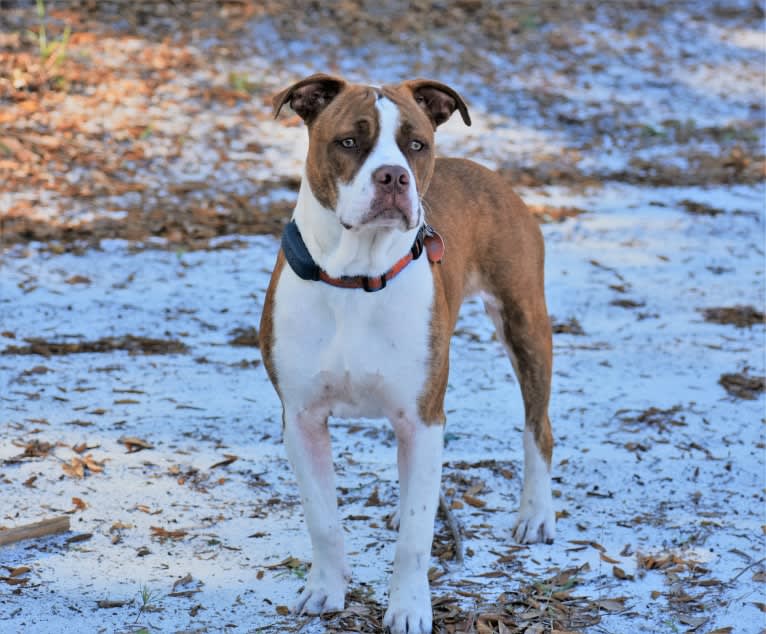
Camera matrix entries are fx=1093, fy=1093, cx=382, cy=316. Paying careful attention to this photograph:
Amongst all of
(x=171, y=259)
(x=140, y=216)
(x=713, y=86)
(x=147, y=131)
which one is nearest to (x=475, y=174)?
(x=171, y=259)

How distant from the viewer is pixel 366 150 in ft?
11.4

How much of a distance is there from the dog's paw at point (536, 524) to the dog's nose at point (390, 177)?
175 centimetres

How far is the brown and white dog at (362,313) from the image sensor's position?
3473mm

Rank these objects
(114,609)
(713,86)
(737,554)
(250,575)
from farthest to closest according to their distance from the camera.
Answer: (713,86), (737,554), (250,575), (114,609)

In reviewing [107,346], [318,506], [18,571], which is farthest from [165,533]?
[107,346]

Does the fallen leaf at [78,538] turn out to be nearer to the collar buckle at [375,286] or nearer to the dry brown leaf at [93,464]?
the dry brown leaf at [93,464]

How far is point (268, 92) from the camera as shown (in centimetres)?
1080

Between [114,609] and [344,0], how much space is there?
9854mm

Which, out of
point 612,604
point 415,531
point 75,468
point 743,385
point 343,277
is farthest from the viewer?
point 743,385

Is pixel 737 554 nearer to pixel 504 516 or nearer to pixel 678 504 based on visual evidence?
pixel 678 504

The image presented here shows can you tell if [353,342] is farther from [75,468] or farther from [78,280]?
[78,280]

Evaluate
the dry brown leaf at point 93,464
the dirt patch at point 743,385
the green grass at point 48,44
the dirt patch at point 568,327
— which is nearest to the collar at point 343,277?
the dry brown leaf at point 93,464

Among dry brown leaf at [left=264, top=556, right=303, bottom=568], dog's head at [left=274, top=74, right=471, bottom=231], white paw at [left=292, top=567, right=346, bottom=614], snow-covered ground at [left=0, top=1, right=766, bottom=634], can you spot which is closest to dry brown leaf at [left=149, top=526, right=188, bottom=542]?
snow-covered ground at [left=0, top=1, right=766, bottom=634]

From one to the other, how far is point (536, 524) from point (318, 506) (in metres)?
1.13
